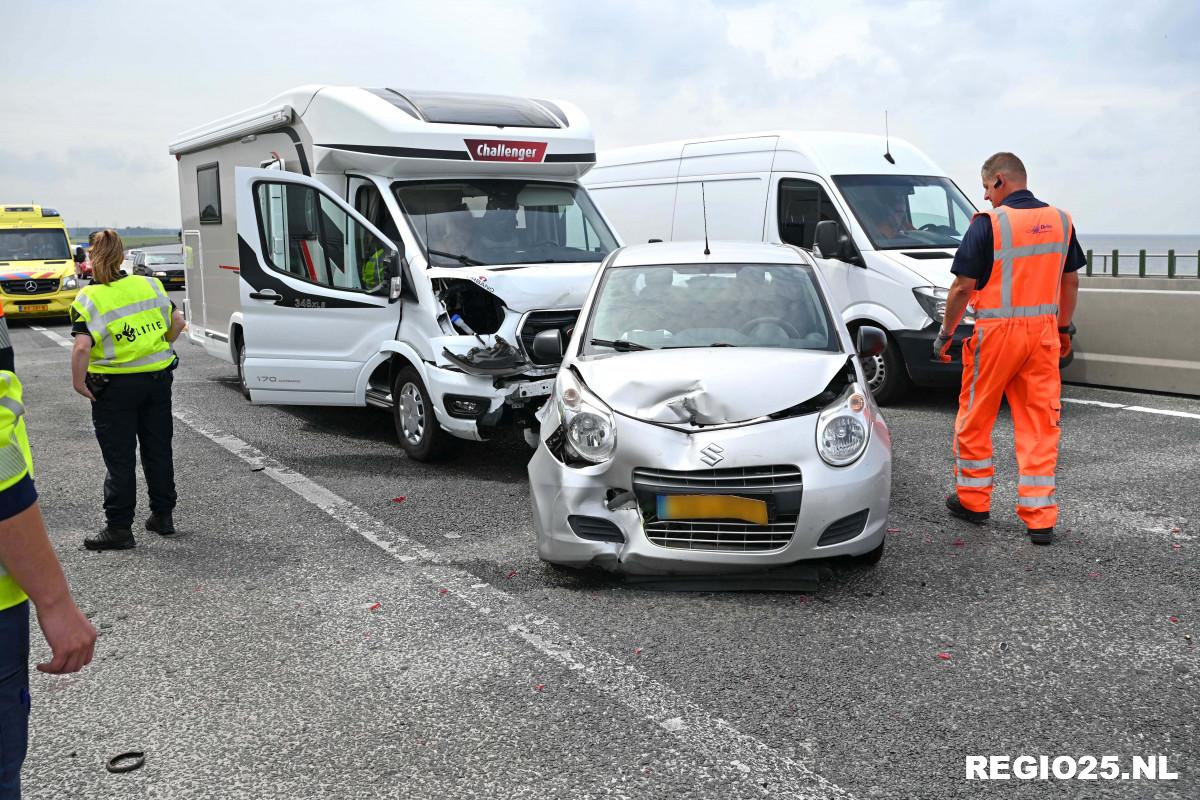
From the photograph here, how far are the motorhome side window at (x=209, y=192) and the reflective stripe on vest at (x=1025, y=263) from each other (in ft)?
25.6

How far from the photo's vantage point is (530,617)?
16.1ft

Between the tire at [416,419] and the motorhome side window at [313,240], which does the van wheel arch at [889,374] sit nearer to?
the tire at [416,419]

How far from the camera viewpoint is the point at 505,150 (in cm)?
874

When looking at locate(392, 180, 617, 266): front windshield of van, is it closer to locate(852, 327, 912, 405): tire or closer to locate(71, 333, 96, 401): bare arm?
locate(71, 333, 96, 401): bare arm

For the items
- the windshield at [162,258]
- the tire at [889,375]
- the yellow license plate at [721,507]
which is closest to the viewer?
the yellow license plate at [721,507]

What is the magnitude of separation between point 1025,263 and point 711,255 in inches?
69.3

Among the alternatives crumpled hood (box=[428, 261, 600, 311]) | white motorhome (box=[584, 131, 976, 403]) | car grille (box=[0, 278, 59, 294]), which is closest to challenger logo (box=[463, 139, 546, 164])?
crumpled hood (box=[428, 261, 600, 311])

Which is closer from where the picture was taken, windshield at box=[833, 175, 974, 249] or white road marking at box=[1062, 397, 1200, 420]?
white road marking at box=[1062, 397, 1200, 420]

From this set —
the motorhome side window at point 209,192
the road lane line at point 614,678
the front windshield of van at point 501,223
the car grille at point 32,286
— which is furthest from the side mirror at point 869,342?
the car grille at point 32,286

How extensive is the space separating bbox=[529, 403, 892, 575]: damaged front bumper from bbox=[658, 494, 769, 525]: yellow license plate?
4 centimetres

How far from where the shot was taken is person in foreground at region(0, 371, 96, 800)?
7.48ft

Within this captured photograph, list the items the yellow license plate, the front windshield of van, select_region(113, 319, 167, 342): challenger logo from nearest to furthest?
the yellow license plate → select_region(113, 319, 167, 342): challenger logo → the front windshield of van

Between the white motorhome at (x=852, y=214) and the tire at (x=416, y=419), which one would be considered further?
the white motorhome at (x=852, y=214)

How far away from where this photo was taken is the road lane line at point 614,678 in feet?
11.3
